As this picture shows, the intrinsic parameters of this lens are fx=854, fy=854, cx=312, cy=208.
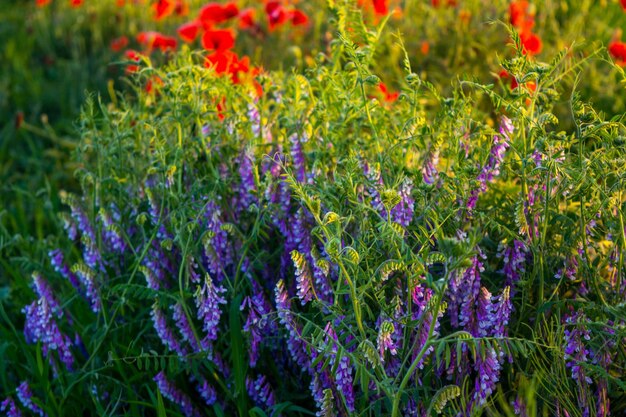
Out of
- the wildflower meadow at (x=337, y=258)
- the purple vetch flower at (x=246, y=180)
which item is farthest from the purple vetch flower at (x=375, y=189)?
the purple vetch flower at (x=246, y=180)

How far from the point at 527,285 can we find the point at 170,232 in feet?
2.93

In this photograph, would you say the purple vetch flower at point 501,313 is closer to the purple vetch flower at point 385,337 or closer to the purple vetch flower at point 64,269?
the purple vetch flower at point 385,337

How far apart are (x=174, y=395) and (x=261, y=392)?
0.22 metres

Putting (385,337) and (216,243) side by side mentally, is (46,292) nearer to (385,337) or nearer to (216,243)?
(216,243)

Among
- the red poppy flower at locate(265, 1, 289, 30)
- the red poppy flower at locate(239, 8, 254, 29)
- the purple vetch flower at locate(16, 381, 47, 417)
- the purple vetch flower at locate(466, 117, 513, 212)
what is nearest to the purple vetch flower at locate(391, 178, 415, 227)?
the purple vetch flower at locate(466, 117, 513, 212)

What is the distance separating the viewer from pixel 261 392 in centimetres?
193

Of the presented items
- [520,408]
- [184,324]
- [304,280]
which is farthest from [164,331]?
[520,408]

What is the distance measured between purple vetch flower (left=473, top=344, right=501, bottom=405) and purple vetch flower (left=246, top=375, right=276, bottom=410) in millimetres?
493

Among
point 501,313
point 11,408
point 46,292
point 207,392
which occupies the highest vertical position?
point 501,313

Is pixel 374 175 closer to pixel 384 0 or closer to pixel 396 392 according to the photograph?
pixel 396 392

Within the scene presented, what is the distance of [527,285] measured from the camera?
5.91 feet

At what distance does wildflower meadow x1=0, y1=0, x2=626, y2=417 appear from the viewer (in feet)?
5.44

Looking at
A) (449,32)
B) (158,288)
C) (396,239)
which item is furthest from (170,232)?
(449,32)

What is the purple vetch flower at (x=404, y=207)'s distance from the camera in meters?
1.79
